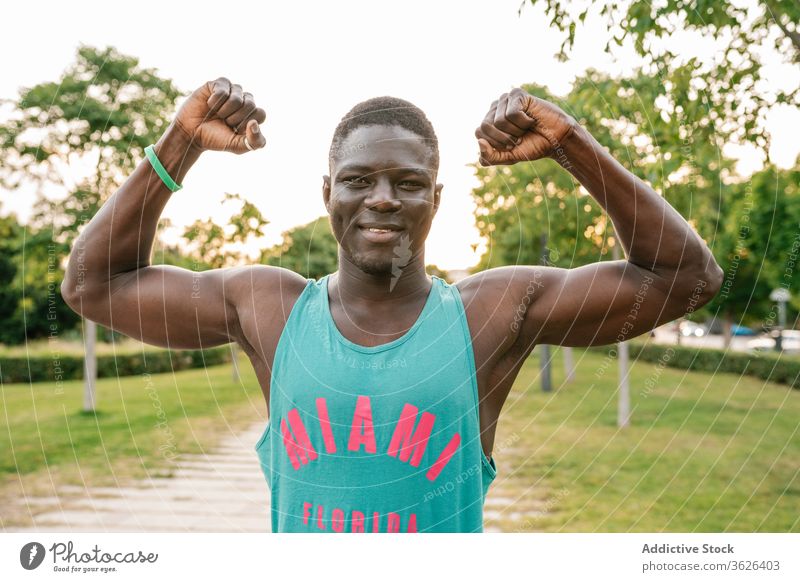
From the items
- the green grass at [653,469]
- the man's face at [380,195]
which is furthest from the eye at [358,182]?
the green grass at [653,469]

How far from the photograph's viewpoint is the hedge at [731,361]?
14.5 m

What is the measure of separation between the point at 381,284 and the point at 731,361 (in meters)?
19.8

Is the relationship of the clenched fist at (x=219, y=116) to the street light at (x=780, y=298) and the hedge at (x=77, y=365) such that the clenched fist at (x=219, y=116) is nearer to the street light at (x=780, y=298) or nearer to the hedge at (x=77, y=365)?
the street light at (x=780, y=298)

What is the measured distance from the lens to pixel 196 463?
373 inches

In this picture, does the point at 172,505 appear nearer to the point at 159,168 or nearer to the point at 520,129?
the point at 159,168

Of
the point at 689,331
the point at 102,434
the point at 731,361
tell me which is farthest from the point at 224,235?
the point at 689,331

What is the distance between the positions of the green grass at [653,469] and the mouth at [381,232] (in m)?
2.22

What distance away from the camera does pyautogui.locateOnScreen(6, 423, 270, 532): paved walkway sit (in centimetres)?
645

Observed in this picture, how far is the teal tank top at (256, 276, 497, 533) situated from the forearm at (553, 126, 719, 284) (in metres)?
0.54


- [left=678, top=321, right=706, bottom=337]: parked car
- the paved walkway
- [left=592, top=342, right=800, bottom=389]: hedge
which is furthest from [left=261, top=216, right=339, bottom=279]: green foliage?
[left=592, top=342, right=800, bottom=389]: hedge

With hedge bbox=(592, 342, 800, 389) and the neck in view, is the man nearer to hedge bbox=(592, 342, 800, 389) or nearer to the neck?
the neck
